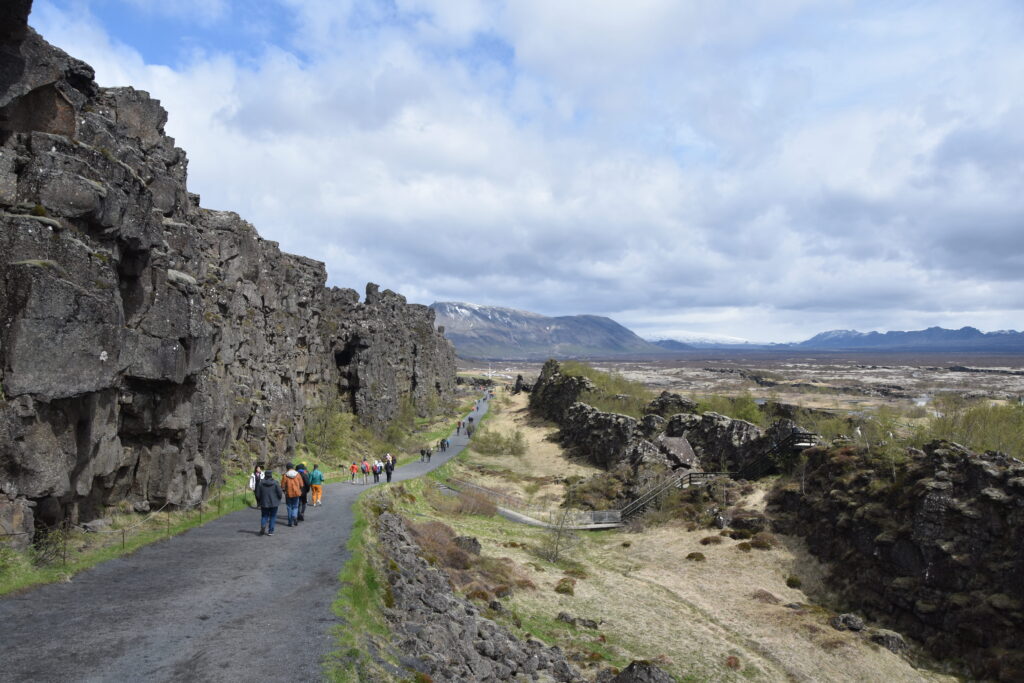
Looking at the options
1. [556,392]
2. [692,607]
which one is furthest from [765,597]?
[556,392]

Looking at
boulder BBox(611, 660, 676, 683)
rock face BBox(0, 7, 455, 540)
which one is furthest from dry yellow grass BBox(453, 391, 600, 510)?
boulder BBox(611, 660, 676, 683)

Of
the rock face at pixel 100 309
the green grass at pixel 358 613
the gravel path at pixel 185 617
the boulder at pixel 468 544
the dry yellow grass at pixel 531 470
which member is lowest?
the dry yellow grass at pixel 531 470

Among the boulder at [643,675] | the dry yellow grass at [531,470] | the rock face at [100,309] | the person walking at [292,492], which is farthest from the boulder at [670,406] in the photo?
the person walking at [292,492]

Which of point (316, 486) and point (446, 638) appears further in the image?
point (316, 486)

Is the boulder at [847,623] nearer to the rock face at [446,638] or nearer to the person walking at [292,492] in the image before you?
the rock face at [446,638]

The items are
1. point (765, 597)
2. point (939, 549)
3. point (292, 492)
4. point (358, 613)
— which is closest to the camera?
point (358, 613)

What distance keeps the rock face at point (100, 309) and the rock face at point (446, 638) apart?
9.13 metres

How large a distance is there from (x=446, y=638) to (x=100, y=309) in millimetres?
12618

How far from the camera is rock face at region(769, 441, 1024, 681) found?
2402 cm

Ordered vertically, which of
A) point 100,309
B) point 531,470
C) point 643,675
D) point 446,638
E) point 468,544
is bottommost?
point 531,470

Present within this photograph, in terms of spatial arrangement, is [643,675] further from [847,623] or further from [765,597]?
[765,597]

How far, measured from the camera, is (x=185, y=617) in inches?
535

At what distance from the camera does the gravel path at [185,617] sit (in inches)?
439

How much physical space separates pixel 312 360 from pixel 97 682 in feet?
151
